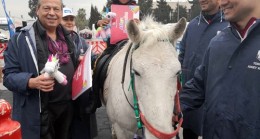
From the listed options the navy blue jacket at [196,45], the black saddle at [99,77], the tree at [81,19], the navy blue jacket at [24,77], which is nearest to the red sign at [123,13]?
the black saddle at [99,77]

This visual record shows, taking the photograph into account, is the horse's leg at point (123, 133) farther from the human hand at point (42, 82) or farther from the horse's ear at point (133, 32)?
the horse's ear at point (133, 32)

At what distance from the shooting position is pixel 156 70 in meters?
2.12

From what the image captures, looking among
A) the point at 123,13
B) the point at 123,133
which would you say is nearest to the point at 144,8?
the point at 123,13

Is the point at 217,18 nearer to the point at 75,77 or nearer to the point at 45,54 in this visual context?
the point at 75,77

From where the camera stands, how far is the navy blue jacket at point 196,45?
3252 mm

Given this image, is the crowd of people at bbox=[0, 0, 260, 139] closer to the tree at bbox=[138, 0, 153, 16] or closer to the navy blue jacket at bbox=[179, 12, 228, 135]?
the navy blue jacket at bbox=[179, 12, 228, 135]

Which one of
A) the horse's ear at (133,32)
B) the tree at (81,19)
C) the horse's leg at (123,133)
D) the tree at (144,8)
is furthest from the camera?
the tree at (81,19)

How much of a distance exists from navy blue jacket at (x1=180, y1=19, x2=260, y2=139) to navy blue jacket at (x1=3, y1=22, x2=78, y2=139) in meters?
1.69

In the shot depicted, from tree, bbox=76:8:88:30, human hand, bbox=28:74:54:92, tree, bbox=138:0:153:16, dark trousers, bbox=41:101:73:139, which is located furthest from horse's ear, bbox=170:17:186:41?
tree, bbox=76:8:88:30

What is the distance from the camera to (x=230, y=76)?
6.68 ft

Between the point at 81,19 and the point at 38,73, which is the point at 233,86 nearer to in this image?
the point at 38,73

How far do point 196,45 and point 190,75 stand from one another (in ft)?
1.27

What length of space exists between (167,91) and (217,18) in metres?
1.64

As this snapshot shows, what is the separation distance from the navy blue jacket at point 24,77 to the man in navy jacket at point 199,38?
1.78 metres
